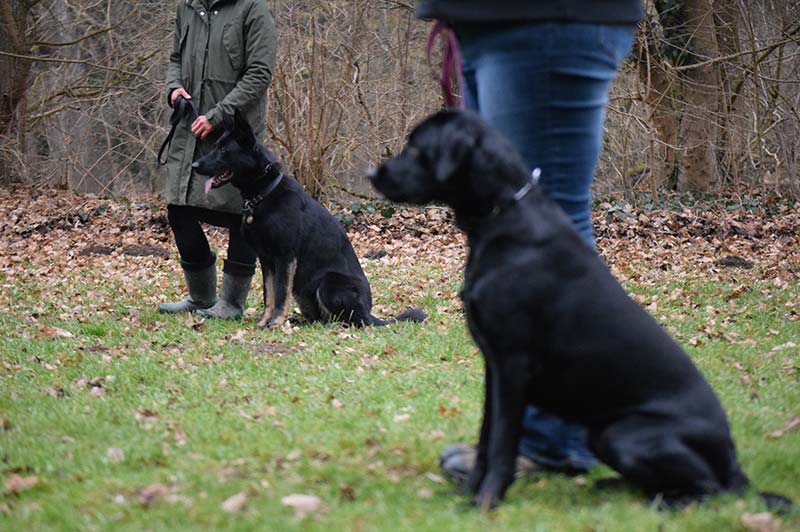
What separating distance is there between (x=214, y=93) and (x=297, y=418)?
375cm

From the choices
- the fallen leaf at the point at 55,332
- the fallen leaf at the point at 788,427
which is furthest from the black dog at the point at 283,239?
the fallen leaf at the point at 788,427

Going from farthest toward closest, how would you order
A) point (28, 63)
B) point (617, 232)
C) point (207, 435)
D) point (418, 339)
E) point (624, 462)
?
point (28, 63) < point (617, 232) < point (418, 339) < point (207, 435) < point (624, 462)

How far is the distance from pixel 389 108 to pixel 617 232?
460 centimetres

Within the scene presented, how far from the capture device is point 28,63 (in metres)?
16.7

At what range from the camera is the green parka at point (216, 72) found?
7.29 metres

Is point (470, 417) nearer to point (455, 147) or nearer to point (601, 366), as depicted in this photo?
point (601, 366)

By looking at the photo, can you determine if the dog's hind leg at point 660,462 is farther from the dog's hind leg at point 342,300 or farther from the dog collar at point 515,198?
the dog's hind leg at point 342,300

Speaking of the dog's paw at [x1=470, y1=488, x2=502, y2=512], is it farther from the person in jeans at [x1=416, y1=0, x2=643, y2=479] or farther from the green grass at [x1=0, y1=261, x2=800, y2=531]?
the person in jeans at [x1=416, y1=0, x2=643, y2=479]

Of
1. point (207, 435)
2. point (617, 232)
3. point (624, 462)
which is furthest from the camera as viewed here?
point (617, 232)

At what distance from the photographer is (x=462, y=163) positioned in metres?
3.02

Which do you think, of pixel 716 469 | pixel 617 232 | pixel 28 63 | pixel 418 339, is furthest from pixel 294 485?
pixel 28 63

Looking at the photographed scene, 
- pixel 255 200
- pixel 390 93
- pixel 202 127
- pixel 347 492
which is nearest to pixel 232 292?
pixel 255 200

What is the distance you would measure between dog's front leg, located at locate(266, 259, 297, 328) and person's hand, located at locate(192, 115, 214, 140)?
47.0 inches

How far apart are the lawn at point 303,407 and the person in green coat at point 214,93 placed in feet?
2.35
